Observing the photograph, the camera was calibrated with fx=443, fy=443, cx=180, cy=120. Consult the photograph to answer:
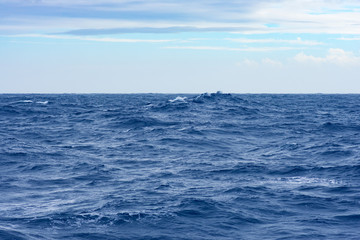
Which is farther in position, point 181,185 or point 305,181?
point 305,181

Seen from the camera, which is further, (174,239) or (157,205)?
(157,205)

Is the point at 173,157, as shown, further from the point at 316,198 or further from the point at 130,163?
the point at 316,198

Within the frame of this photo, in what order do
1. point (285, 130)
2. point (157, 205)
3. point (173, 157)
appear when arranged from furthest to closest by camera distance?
point (285, 130) → point (173, 157) → point (157, 205)

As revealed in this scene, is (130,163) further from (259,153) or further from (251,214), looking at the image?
(251,214)

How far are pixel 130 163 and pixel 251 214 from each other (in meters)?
11.4

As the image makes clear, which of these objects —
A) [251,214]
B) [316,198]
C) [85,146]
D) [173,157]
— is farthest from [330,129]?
[251,214]

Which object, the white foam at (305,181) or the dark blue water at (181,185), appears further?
the white foam at (305,181)

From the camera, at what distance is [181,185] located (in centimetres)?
1970

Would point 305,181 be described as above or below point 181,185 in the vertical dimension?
above

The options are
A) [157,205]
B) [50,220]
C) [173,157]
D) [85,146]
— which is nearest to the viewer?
[50,220]

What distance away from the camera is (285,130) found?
1593 inches

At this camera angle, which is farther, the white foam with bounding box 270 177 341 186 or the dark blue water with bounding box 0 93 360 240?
the white foam with bounding box 270 177 341 186

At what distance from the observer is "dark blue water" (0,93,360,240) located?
556 inches

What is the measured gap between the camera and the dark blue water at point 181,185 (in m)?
14.1
